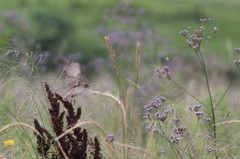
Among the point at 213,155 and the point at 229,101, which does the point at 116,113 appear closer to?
the point at 229,101

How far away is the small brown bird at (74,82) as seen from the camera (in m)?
3.85

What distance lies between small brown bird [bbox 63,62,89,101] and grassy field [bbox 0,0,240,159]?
0.16 feet

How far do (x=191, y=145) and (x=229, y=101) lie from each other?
175 centimetres

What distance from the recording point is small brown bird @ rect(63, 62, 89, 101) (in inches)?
151

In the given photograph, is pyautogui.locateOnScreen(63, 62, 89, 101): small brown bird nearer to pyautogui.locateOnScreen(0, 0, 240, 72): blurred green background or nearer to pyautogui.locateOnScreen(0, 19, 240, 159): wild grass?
pyautogui.locateOnScreen(0, 19, 240, 159): wild grass

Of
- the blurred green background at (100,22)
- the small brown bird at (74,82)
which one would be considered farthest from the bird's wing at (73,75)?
the blurred green background at (100,22)

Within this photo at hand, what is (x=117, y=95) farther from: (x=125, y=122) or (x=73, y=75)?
(x=125, y=122)

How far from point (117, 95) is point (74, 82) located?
3.50 ft

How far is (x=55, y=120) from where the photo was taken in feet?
12.4

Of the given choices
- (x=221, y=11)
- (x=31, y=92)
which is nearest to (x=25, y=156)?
(x=31, y=92)

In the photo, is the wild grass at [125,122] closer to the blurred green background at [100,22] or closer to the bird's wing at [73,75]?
the bird's wing at [73,75]

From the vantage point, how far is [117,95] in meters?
4.96

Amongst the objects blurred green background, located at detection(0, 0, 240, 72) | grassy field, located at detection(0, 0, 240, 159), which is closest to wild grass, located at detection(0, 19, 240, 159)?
grassy field, located at detection(0, 0, 240, 159)

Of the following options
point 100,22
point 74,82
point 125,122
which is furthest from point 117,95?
point 100,22
